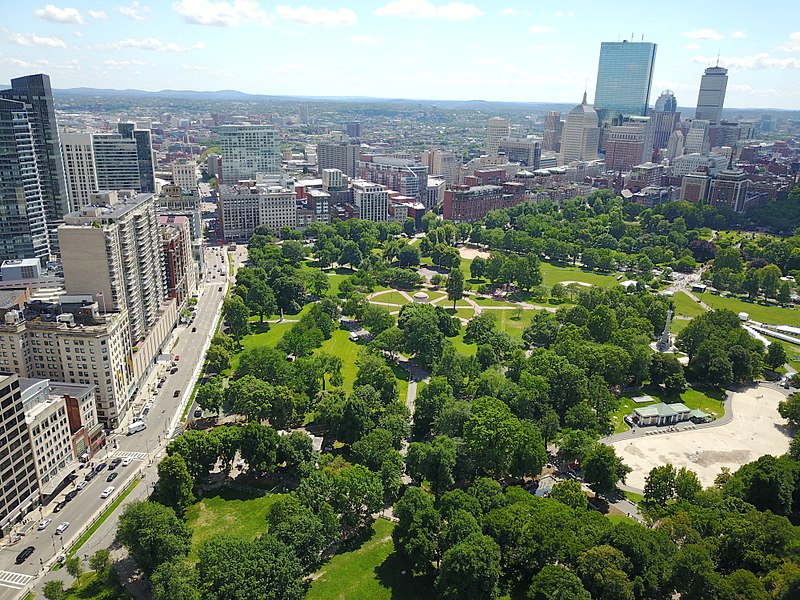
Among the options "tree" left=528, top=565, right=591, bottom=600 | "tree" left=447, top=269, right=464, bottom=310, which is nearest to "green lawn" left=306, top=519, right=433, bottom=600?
"tree" left=528, top=565, right=591, bottom=600

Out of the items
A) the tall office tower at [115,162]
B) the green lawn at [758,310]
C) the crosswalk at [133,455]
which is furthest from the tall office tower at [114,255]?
the green lawn at [758,310]

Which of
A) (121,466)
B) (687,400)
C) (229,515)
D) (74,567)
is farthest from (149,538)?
(687,400)

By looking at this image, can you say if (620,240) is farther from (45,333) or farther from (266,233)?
(45,333)

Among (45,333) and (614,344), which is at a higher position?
(45,333)

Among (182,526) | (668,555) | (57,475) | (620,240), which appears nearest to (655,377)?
(668,555)

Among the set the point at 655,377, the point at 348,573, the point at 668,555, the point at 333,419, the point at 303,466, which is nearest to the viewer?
the point at 668,555

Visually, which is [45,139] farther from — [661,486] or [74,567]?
[661,486]

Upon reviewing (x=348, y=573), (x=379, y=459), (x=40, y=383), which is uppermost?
(x=40, y=383)
